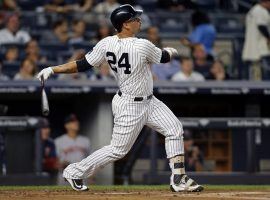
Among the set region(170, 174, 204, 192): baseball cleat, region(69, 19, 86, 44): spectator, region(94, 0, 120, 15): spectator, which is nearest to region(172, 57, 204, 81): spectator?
region(69, 19, 86, 44): spectator

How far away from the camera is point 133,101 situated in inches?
332

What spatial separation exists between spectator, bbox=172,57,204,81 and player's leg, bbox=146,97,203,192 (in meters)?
5.13

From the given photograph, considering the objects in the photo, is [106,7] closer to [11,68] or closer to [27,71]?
[11,68]

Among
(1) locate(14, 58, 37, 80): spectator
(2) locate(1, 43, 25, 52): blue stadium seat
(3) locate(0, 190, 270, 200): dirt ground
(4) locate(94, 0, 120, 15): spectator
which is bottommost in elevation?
(3) locate(0, 190, 270, 200): dirt ground

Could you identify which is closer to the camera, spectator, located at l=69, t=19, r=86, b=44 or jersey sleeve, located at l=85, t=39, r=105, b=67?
jersey sleeve, located at l=85, t=39, r=105, b=67

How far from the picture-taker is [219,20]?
16562 mm

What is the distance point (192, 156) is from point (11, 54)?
10.3ft

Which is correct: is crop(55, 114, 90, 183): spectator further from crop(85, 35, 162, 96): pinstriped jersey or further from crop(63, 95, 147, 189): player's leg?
crop(85, 35, 162, 96): pinstriped jersey

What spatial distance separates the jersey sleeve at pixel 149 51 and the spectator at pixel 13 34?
6.21 m

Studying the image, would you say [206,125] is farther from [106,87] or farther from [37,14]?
[37,14]

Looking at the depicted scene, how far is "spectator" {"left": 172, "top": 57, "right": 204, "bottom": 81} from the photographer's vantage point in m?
13.6

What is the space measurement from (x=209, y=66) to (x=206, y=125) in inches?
77.6

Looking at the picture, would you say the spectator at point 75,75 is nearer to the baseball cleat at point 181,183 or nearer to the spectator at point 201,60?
the spectator at point 201,60

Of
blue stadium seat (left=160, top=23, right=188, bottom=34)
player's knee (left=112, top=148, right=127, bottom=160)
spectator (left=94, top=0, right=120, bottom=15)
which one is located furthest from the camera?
blue stadium seat (left=160, top=23, right=188, bottom=34)
